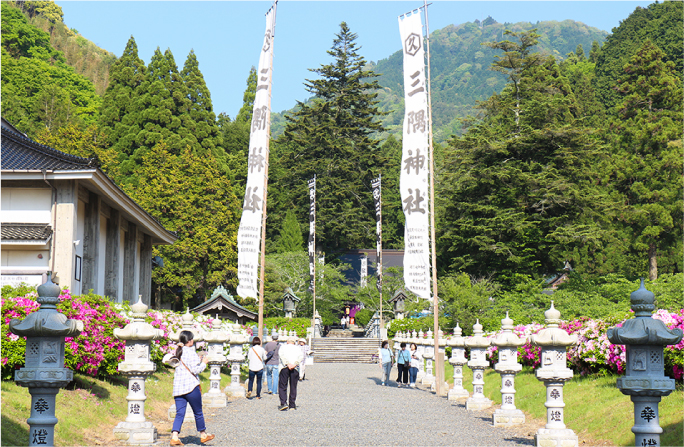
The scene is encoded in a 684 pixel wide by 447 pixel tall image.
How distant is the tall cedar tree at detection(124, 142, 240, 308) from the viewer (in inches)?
1727

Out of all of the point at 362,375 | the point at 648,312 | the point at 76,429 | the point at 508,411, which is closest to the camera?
the point at 648,312

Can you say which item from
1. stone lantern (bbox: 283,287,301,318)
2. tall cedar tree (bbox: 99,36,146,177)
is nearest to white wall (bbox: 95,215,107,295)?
stone lantern (bbox: 283,287,301,318)

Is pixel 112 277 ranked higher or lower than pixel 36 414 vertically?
higher

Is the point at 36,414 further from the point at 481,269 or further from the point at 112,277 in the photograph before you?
the point at 481,269

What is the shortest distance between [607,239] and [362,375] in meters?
19.8

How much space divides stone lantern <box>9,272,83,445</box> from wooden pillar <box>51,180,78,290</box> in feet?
41.4

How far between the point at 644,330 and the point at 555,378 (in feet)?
10.5

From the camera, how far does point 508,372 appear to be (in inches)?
453

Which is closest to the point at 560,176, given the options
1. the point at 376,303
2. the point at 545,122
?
the point at 545,122

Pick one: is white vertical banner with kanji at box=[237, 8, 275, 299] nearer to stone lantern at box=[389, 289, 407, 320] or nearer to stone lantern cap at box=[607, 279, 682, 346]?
stone lantern cap at box=[607, 279, 682, 346]

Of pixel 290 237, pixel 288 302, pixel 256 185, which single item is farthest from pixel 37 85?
pixel 256 185

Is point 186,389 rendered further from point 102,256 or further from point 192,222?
point 192,222

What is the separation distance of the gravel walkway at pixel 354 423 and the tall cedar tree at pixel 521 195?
2425 centimetres

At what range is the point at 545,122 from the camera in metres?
41.8
